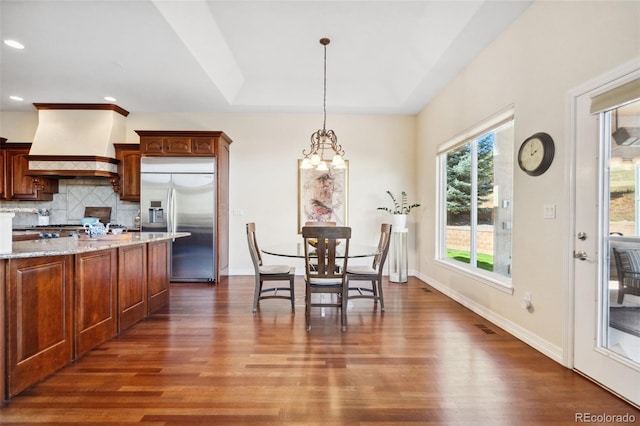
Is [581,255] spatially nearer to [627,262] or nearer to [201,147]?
[627,262]

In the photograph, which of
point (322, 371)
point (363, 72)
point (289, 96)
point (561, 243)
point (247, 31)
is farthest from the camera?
point (289, 96)

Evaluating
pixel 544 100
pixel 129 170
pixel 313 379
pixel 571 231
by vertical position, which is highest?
pixel 544 100

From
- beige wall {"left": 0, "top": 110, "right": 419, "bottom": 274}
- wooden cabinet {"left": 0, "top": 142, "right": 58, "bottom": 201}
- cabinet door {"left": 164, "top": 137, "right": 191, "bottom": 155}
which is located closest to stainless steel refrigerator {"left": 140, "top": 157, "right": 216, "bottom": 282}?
cabinet door {"left": 164, "top": 137, "right": 191, "bottom": 155}

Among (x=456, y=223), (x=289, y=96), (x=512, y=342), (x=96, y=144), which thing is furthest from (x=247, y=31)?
(x=512, y=342)

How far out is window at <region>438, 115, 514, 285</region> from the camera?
3.28 metres

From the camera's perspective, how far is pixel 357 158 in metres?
5.55

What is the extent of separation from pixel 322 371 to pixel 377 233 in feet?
11.9

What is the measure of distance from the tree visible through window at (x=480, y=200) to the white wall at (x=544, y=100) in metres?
0.35

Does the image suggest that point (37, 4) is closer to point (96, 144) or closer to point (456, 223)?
point (96, 144)

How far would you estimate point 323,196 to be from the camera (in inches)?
217

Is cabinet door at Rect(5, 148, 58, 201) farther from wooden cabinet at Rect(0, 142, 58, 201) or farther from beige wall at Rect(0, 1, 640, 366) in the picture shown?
beige wall at Rect(0, 1, 640, 366)

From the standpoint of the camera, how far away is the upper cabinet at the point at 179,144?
4844mm

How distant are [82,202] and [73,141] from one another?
107 centimetres

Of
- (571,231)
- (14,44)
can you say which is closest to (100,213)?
(14,44)
